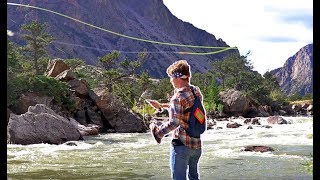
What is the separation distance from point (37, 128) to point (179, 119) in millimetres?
16152

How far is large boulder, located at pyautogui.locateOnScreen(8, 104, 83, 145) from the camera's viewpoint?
60.3 ft

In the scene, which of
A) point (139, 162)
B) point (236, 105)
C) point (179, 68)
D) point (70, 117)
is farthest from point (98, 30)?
point (179, 68)

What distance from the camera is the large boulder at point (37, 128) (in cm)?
1838

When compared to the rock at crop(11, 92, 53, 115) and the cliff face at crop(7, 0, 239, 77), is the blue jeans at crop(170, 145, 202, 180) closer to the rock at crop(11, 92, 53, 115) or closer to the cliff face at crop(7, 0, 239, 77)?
the rock at crop(11, 92, 53, 115)

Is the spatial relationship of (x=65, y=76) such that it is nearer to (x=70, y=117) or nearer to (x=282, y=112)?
(x=70, y=117)

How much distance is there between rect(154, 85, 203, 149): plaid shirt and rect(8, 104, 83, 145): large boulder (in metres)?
15.4

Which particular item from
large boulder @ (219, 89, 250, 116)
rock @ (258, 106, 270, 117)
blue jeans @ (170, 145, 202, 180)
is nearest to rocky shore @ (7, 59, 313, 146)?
large boulder @ (219, 89, 250, 116)

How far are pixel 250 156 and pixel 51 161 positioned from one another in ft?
18.9

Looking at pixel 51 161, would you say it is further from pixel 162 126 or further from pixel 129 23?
pixel 129 23

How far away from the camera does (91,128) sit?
25.0m

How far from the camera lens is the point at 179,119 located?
12.2ft

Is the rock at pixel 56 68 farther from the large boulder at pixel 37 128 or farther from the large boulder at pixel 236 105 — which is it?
the large boulder at pixel 236 105

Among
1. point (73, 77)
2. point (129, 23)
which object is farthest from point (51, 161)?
point (129, 23)

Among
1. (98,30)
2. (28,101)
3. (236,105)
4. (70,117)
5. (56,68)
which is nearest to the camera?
(28,101)
